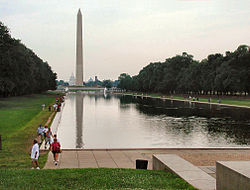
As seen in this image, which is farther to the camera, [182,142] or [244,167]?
[182,142]

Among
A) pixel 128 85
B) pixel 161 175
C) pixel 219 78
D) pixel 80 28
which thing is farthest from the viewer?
pixel 128 85

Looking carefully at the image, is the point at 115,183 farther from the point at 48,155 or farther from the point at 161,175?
the point at 48,155

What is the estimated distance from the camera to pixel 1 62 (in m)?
55.3

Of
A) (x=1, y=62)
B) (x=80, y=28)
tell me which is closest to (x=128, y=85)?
(x=80, y=28)

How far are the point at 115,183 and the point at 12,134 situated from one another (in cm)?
1559

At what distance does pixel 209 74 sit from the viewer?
8044 centimetres

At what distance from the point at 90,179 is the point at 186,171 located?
2940mm

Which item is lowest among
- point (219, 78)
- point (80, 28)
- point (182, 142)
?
point (182, 142)

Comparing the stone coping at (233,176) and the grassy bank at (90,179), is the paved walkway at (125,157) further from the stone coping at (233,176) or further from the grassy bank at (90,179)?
the stone coping at (233,176)

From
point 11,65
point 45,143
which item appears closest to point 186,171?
point 45,143

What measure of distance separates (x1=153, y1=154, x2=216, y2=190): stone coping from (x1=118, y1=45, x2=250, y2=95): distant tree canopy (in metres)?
60.0

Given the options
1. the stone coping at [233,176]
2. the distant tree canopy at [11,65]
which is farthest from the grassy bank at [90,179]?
the distant tree canopy at [11,65]

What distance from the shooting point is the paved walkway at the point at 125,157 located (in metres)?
13.3

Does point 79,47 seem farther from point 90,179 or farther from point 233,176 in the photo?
point 233,176
